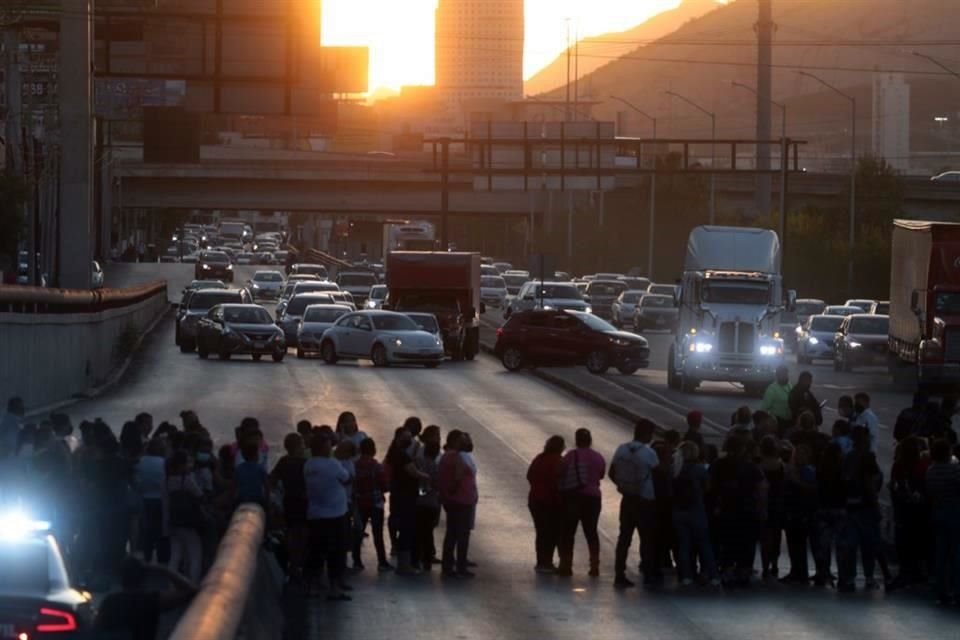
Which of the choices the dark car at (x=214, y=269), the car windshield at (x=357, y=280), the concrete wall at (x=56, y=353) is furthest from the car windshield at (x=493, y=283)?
the concrete wall at (x=56, y=353)

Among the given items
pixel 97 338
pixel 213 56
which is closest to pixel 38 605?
pixel 97 338

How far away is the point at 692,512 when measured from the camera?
2105cm

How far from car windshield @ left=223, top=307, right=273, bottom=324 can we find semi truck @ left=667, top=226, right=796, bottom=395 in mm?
13049

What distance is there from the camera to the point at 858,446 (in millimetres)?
21297

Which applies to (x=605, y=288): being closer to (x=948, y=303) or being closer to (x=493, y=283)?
(x=493, y=283)

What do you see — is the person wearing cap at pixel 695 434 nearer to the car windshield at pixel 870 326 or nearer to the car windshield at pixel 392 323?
the car windshield at pixel 392 323

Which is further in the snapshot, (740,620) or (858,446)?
(858,446)

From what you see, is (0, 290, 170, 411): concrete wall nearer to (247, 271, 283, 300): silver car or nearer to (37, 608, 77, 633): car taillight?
(37, 608, 77, 633): car taillight

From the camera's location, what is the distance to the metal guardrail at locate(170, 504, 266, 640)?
9.69 meters

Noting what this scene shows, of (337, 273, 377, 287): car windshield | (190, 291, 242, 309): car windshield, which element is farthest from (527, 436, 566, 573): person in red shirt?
(337, 273, 377, 287): car windshield

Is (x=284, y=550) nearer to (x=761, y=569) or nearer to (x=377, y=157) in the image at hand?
(x=761, y=569)

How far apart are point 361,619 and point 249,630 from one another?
5226 millimetres

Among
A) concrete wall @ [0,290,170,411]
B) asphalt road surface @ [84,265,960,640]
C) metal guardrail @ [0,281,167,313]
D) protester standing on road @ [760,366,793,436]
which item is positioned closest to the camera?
asphalt road surface @ [84,265,960,640]

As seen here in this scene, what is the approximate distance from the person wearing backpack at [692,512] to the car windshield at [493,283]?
7139 centimetres
